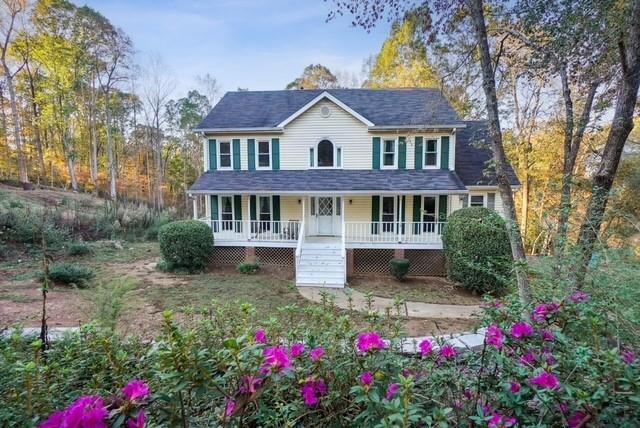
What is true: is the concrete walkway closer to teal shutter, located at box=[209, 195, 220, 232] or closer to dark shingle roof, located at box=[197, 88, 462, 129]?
teal shutter, located at box=[209, 195, 220, 232]

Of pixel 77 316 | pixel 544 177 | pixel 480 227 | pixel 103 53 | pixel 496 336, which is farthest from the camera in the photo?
pixel 103 53

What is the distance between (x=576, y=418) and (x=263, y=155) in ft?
41.8

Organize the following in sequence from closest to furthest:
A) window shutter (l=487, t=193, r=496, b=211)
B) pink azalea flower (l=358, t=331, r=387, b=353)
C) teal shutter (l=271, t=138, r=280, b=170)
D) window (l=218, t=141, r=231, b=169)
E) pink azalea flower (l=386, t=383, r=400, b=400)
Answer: pink azalea flower (l=386, t=383, r=400, b=400), pink azalea flower (l=358, t=331, r=387, b=353), teal shutter (l=271, t=138, r=280, b=170), window (l=218, t=141, r=231, b=169), window shutter (l=487, t=193, r=496, b=211)

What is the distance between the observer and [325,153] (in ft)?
42.3

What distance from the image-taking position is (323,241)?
39.1 ft

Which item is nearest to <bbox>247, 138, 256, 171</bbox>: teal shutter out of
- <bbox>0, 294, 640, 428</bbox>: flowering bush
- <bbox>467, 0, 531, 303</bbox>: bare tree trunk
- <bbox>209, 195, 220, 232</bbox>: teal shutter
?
<bbox>209, 195, 220, 232</bbox>: teal shutter

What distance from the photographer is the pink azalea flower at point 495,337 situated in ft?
5.39

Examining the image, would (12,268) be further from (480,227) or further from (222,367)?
(480,227)

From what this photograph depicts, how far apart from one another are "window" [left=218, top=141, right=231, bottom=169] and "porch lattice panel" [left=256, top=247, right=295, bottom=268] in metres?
4.02

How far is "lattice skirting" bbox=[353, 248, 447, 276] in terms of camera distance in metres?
11.3

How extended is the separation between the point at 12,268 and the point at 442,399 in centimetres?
1279

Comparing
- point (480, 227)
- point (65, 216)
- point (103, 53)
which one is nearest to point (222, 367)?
point (480, 227)

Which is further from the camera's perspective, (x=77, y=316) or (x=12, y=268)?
(x=12, y=268)

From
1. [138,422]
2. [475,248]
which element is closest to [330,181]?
[475,248]
